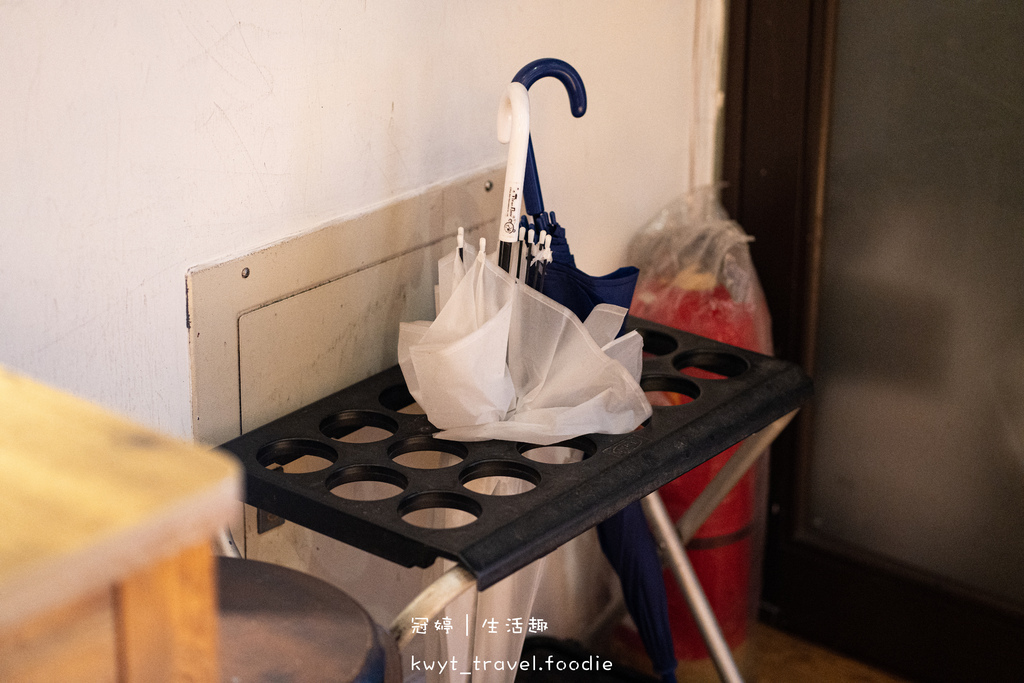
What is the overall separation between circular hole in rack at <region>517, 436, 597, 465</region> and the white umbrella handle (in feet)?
0.70

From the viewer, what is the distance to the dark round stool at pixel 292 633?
2.18 ft

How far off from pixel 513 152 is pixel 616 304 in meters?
0.21

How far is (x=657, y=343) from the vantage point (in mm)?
1420

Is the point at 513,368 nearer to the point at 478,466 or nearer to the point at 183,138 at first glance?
the point at 478,466

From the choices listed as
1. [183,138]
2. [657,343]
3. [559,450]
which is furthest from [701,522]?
[183,138]

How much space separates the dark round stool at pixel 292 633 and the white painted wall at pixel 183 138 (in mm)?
321

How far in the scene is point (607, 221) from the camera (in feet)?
5.48

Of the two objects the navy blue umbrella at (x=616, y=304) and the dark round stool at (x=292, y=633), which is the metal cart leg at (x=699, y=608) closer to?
the navy blue umbrella at (x=616, y=304)

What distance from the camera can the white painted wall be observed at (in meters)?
0.90

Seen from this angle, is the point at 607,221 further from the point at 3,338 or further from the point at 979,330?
the point at 3,338

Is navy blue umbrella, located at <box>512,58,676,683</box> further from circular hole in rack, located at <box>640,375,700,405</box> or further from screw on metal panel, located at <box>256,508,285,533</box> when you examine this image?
screw on metal panel, located at <box>256,508,285,533</box>

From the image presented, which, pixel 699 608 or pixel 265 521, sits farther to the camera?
pixel 699 608

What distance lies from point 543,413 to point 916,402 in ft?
3.20

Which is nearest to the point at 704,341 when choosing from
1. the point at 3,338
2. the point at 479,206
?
Result: the point at 479,206
